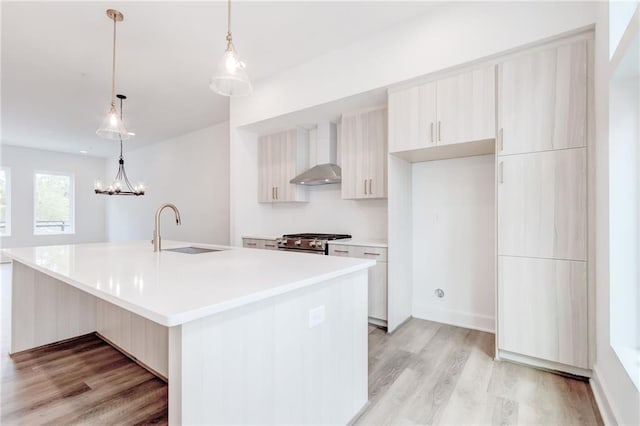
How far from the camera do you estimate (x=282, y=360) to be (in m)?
1.25

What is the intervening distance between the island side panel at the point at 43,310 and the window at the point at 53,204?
679cm

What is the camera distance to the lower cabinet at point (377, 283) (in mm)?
3064

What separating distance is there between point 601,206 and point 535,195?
1.32ft

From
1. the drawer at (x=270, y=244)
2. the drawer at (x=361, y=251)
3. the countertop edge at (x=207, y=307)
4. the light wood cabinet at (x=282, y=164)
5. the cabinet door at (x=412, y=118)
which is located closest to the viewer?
the countertop edge at (x=207, y=307)

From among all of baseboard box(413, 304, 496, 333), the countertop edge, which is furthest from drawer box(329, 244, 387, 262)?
the countertop edge

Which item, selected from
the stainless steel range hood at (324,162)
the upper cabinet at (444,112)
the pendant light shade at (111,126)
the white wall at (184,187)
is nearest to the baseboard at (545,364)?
the upper cabinet at (444,112)

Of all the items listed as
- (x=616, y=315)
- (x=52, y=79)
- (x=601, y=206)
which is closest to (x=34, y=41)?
(x=52, y=79)

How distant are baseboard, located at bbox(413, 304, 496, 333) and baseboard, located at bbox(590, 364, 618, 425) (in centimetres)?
98

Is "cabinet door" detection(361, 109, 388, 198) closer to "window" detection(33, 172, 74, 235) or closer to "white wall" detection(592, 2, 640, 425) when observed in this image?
"white wall" detection(592, 2, 640, 425)

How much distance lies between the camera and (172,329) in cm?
92

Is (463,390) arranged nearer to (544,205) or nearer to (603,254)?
(603,254)

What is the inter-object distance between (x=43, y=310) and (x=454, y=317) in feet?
12.7

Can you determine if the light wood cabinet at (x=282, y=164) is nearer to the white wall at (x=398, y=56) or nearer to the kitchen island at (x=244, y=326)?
the white wall at (x=398, y=56)

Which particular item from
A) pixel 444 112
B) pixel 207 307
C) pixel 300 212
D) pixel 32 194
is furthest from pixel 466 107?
pixel 32 194
